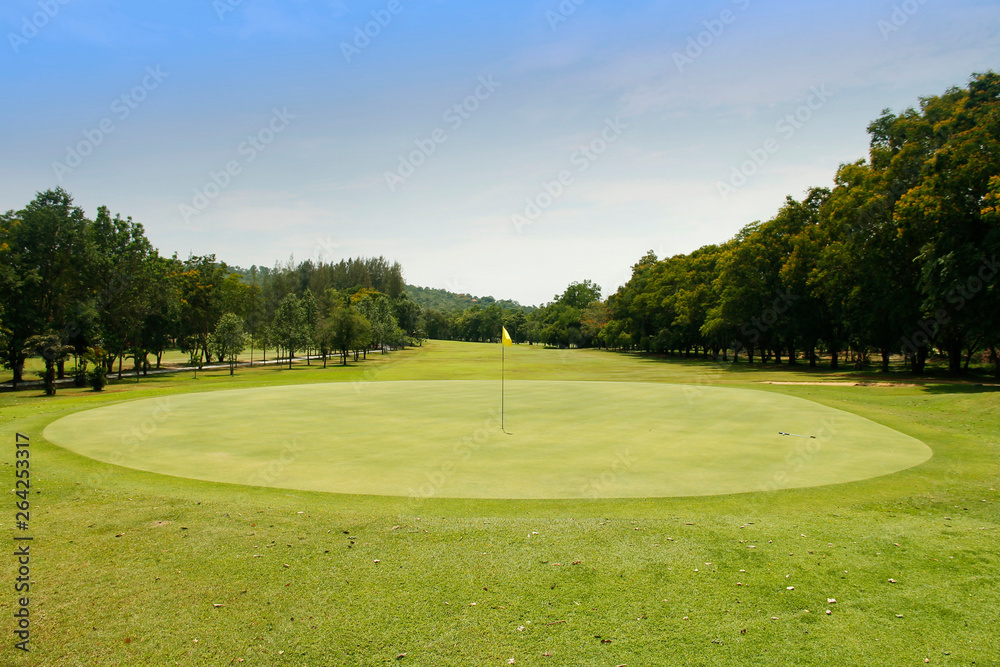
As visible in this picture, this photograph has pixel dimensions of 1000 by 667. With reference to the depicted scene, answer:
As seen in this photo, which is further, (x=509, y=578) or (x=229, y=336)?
(x=229, y=336)

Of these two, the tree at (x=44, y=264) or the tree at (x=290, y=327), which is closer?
the tree at (x=44, y=264)

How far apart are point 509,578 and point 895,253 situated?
49938mm

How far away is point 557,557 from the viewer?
26.5 feet

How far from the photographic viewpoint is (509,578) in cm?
738

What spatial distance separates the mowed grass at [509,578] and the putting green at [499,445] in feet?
4.13

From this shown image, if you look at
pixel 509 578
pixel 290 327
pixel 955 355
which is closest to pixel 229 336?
pixel 290 327

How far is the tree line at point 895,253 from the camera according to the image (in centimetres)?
3419

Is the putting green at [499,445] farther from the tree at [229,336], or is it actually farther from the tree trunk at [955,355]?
the tree at [229,336]

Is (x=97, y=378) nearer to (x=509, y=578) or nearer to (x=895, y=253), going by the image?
(x=509, y=578)

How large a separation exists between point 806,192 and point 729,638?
233 ft

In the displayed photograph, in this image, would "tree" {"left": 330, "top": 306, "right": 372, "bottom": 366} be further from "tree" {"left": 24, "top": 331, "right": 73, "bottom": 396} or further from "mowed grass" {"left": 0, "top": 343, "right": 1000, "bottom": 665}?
"mowed grass" {"left": 0, "top": 343, "right": 1000, "bottom": 665}

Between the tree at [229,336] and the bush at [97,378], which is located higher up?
the tree at [229,336]

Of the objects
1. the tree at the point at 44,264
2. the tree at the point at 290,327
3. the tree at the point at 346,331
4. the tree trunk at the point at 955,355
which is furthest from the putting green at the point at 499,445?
the tree at the point at 346,331

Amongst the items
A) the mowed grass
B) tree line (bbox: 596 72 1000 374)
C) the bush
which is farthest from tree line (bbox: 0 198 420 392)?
tree line (bbox: 596 72 1000 374)
